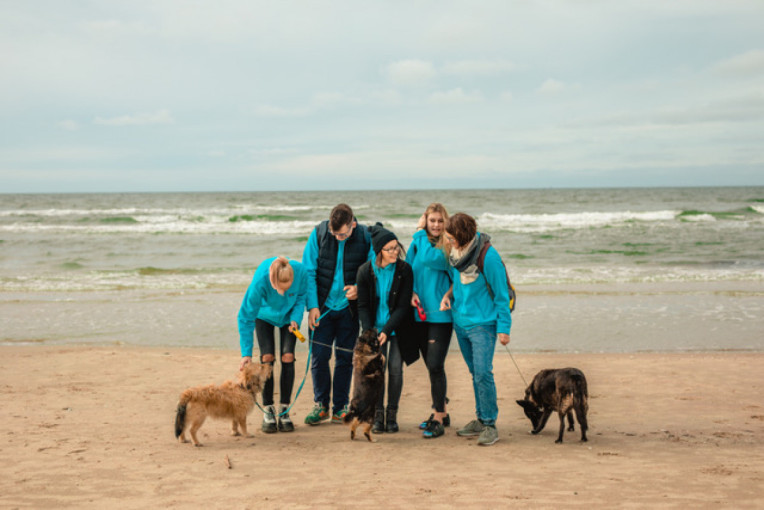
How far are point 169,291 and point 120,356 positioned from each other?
5.37 meters

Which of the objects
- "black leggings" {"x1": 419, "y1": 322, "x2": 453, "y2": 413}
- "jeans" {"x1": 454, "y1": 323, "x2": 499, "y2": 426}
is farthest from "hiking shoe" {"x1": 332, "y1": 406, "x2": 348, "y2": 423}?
"jeans" {"x1": 454, "y1": 323, "x2": 499, "y2": 426}

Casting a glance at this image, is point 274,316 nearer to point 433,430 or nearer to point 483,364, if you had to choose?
point 433,430

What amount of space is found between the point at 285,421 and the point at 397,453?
3.72 feet

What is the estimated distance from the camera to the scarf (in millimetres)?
4363

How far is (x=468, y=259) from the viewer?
4.38 metres

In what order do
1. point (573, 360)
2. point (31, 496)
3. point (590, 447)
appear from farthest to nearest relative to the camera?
1. point (573, 360)
2. point (590, 447)
3. point (31, 496)

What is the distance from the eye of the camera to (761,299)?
36.7 ft

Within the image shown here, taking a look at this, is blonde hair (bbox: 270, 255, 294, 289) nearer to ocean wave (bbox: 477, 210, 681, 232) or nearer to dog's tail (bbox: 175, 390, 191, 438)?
dog's tail (bbox: 175, 390, 191, 438)

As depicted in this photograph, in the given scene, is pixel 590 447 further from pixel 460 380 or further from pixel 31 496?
pixel 31 496

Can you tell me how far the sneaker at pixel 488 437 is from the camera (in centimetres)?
450

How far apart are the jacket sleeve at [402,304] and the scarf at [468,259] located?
0.42 m

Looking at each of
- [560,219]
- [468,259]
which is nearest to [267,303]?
[468,259]

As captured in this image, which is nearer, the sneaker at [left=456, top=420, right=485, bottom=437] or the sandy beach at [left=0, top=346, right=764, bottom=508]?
the sandy beach at [left=0, top=346, right=764, bottom=508]

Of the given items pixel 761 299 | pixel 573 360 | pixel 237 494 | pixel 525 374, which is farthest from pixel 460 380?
pixel 761 299
